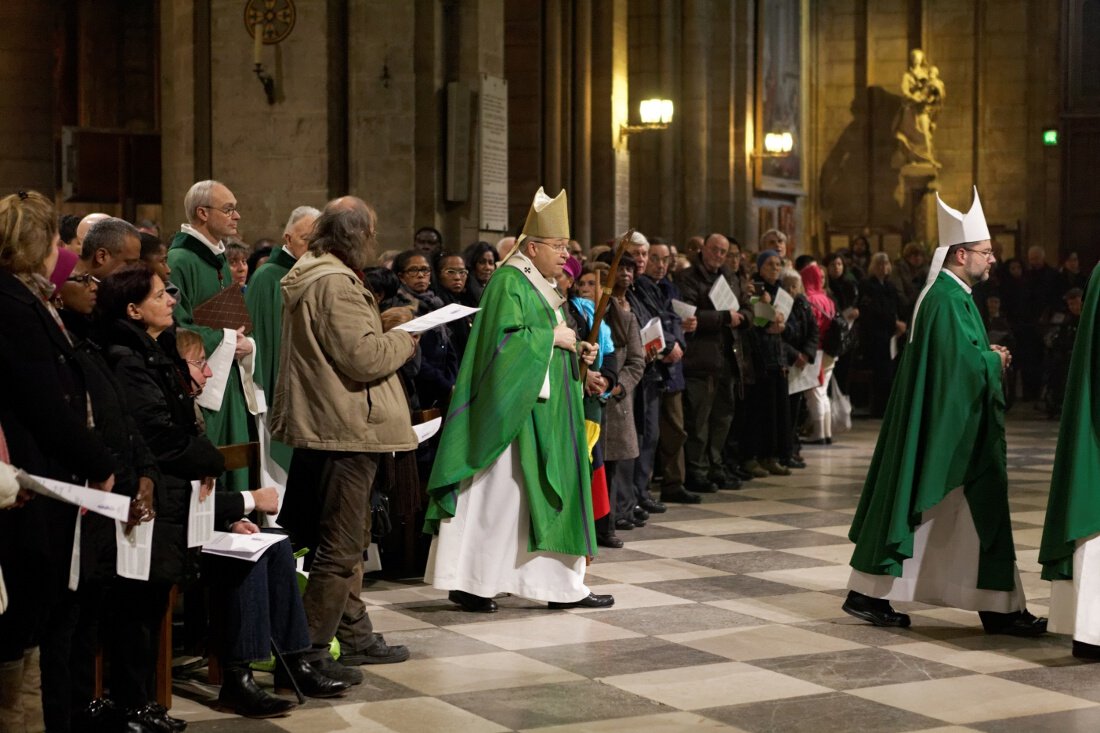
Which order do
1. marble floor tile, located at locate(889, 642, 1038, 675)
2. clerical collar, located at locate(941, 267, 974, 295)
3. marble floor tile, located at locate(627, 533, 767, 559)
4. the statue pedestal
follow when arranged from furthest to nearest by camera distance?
the statue pedestal < marble floor tile, located at locate(627, 533, 767, 559) < clerical collar, located at locate(941, 267, 974, 295) < marble floor tile, located at locate(889, 642, 1038, 675)

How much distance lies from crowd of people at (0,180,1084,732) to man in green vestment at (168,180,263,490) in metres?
0.01

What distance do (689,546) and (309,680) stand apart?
4.01 m

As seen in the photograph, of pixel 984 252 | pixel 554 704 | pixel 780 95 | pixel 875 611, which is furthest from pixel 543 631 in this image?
pixel 780 95

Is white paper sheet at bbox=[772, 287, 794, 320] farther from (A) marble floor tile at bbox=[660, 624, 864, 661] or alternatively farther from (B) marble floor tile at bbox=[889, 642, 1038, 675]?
(B) marble floor tile at bbox=[889, 642, 1038, 675]

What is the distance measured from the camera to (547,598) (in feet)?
25.1

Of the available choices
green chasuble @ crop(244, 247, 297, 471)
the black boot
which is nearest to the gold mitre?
green chasuble @ crop(244, 247, 297, 471)

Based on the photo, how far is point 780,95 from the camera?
2300 cm

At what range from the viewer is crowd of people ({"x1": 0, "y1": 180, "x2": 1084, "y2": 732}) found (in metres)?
4.79

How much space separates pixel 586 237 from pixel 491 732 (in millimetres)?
13127

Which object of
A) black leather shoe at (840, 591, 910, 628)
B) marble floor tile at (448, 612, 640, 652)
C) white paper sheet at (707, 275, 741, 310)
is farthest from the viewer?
white paper sheet at (707, 275, 741, 310)

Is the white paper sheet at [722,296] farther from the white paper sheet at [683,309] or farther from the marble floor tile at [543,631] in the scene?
the marble floor tile at [543,631]

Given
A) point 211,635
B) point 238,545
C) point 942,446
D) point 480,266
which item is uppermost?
point 480,266

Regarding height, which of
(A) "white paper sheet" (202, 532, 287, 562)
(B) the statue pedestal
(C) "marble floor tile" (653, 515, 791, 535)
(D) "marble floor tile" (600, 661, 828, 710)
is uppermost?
(B) the statue pedestal

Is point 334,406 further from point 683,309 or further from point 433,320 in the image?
point 683,309
